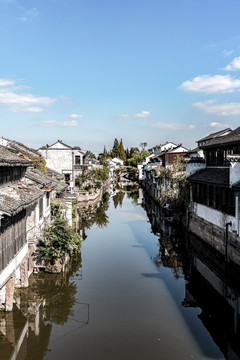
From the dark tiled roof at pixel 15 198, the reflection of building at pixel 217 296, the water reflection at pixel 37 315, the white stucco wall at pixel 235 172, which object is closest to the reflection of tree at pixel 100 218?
the reflection of building at pixel 217 296

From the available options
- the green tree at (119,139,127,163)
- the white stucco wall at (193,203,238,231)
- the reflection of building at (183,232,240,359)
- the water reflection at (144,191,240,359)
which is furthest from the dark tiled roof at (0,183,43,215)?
the green tree at (119,139,127,163)

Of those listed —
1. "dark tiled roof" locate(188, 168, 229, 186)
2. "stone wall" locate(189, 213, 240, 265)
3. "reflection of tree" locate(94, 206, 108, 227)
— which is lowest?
"reflection of tree" locate(94, 206, 108, 227)

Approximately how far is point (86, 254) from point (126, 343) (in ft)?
40.3

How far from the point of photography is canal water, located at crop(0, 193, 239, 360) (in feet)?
38.0

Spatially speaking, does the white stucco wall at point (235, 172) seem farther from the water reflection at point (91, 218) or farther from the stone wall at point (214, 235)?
the water reflection at point (91, 218)

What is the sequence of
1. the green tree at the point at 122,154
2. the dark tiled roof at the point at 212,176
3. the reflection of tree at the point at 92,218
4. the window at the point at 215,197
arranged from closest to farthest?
the window at the point at 215,197
the dark tiled roof at the point at 212,176
the reflection of tree at the point at 92,218
the green tree at the point at 122,154

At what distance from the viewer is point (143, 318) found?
13.9m

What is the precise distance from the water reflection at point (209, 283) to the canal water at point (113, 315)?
0.11 meters

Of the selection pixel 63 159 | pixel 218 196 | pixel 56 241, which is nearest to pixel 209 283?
pixel 218 196

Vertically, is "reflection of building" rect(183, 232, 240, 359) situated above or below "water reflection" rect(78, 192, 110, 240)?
below

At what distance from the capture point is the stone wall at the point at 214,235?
19767mm

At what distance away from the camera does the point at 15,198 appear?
44.4 ft

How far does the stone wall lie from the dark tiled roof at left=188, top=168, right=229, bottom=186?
3.35 meters

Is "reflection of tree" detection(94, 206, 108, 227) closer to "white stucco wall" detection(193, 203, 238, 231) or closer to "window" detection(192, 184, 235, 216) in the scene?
"white stucco wall" detection(193, 203, 238, 231)
